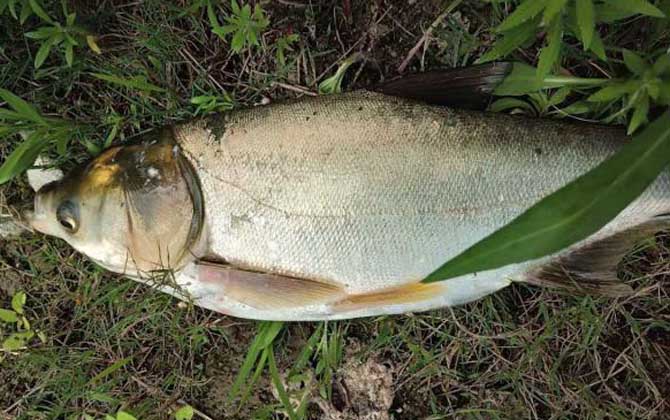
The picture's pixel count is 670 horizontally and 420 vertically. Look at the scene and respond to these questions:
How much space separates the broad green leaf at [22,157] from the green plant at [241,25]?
0.86 m

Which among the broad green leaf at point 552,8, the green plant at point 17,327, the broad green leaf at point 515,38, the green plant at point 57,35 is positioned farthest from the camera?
the green plant at point 17,327

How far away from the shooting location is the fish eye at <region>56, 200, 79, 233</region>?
96.9 inches

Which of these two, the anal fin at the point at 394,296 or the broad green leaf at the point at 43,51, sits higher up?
the broad green leaf at the point at 43,51

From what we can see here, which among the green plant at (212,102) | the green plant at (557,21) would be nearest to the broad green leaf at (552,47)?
the green plant at (557,21)

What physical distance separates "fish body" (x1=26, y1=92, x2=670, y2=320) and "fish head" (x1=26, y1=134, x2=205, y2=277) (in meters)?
0.03

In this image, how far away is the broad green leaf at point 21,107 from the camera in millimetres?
2538

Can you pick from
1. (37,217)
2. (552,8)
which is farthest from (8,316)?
(552,8)

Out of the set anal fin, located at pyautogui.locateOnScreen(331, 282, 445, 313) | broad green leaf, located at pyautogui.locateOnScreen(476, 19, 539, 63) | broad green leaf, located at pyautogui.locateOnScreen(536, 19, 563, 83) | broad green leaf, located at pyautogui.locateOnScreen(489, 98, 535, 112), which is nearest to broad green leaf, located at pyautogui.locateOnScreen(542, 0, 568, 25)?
broad green leaf, located at pyautogui.locateOnScreen(536, 19, 563, 83)

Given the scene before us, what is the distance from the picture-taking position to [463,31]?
8.83 feet

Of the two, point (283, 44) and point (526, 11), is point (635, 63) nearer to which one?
point (526, 11)

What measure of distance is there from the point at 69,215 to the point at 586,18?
196cm

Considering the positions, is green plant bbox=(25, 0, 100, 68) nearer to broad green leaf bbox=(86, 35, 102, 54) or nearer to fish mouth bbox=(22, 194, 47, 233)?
broad green leaf bbox=(86, 35, 102, 54)

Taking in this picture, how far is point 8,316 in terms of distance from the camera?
9.68 ft

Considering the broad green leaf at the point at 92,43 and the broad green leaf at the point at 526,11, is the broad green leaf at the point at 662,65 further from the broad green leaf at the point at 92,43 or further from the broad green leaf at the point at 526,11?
the broad green leaf at the point at 92,43
